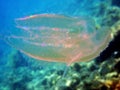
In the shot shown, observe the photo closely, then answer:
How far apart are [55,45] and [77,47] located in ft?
1.73

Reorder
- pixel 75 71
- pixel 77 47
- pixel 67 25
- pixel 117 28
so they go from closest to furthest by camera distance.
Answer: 1. pixel 77 47
2. pixel 67 25
3. pixel 117 28
4. pixel 75 71

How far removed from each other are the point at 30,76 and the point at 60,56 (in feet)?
23.7

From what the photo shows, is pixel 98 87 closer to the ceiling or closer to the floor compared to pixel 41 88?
closer to the floor

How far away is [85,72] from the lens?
6531 mm

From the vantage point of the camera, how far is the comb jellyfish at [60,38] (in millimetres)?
4801

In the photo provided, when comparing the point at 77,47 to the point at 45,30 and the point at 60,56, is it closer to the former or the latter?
the point at 60,56

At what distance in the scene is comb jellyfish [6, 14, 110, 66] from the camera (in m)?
4.80

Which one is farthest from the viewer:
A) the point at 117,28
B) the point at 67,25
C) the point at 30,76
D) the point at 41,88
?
the point at 30,76

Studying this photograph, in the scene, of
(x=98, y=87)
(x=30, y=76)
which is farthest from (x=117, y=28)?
(x=30, y=76)

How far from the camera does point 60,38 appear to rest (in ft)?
16.9

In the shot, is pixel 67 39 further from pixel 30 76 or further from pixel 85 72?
pixel 30 76

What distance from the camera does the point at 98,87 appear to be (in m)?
4.91

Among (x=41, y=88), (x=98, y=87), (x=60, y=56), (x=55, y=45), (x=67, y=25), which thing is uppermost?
(x=41, y=88)

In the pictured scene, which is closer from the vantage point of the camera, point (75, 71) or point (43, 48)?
point (43, 48)
